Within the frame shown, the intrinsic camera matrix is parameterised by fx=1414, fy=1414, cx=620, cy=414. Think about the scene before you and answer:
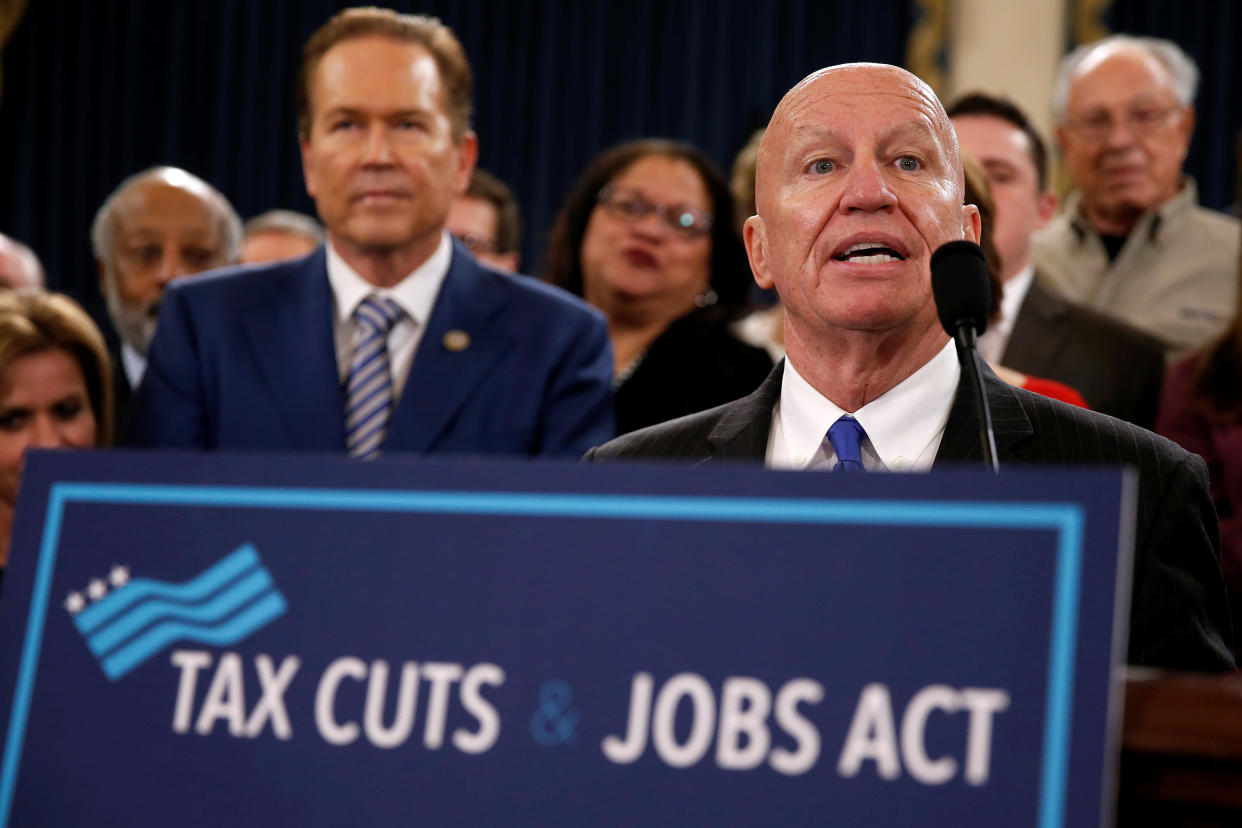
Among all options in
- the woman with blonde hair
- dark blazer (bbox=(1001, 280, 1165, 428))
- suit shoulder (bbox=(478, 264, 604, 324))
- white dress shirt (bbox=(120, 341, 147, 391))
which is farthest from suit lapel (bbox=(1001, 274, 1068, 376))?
white dress shirt (bbox=(120, 341, 147, 391))

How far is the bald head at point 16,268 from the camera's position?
11.8ft

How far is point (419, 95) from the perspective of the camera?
93.3 inches

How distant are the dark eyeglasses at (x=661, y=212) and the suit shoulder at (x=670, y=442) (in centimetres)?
129

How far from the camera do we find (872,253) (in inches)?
60.6

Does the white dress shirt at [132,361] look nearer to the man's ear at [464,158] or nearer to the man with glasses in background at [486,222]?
the man with glasses in background at [486,222]

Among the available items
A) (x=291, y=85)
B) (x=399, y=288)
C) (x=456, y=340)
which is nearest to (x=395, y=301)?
(x=399, y=288)

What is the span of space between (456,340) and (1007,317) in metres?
1.15

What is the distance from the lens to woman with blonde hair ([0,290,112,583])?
2395 millimetres

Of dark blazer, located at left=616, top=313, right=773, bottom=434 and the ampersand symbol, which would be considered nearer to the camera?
the ampersand symbol

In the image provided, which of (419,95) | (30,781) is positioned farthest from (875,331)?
(419,95)

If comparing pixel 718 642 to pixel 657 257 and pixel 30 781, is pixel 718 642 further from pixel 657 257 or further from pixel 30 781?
pixel 657 257

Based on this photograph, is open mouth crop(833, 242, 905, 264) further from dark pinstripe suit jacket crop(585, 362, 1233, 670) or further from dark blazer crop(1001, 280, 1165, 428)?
dark blazer crop(1001, 280, 1165, 428)

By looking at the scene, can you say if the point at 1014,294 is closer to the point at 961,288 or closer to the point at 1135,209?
the point at 1135,209

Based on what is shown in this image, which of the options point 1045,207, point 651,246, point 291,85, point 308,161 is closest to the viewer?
point 308,161
